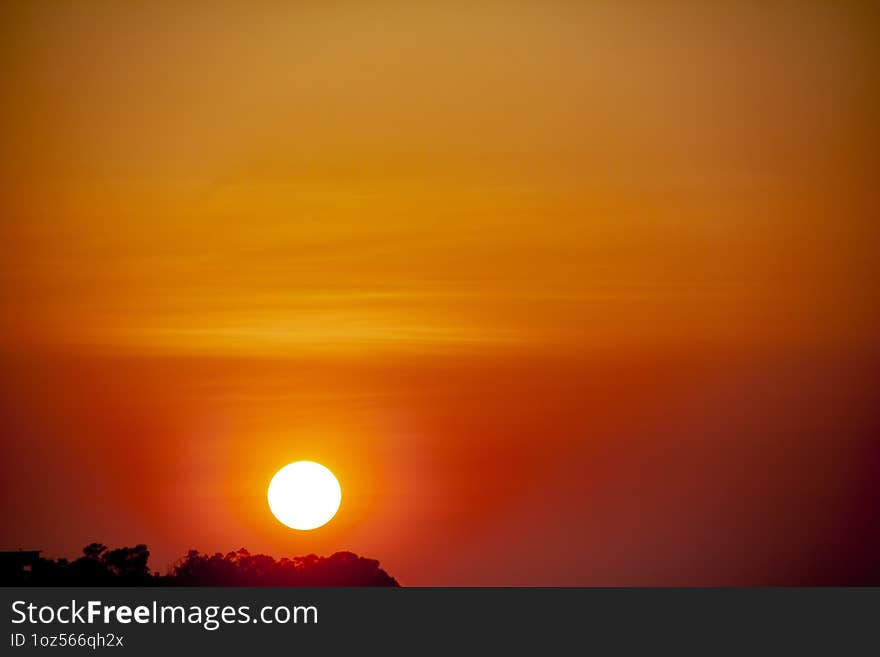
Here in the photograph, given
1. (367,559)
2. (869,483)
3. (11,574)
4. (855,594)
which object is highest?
(869,483)

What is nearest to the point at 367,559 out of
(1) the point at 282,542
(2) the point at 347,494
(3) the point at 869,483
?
(1) the point at 282,542

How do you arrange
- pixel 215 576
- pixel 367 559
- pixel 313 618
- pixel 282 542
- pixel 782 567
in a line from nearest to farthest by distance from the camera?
pixel 313 618 < pixel 215 576 < pixel 367 559 < pixel 282 542 < pixel 782 567

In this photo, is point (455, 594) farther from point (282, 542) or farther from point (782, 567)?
point (782, 567)

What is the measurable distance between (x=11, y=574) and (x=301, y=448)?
17.1m

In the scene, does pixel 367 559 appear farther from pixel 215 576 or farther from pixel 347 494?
pixel 347 494

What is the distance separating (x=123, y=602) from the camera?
2627cm

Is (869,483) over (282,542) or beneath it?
over

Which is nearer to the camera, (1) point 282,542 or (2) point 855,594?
(2) point 855,594

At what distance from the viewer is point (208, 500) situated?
5644 cm

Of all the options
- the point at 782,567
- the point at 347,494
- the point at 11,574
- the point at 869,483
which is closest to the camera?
the point at 11,574

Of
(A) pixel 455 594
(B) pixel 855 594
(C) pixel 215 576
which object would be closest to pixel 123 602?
(A) pixel 455 594

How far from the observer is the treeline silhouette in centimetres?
4106

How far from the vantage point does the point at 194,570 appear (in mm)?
44656

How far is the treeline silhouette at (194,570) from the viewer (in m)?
41.1
